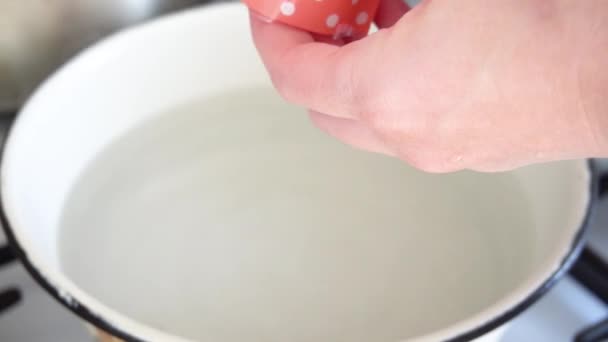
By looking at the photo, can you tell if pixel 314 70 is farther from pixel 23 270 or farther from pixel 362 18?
pixel 23 270

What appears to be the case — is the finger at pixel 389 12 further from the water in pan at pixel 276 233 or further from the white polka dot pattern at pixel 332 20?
the water in pan at pixel 276 233

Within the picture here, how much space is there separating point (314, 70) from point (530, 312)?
33 cm

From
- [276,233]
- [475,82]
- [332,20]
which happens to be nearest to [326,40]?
[332,20]

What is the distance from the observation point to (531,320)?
0.52 metres

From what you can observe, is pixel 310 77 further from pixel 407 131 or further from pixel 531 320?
pixel 531 320

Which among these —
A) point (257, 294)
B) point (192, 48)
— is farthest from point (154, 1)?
point (257, 294)

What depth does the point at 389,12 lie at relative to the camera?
0.39 meters

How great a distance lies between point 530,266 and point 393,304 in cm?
10

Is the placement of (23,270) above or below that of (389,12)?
below

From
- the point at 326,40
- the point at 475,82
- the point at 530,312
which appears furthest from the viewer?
the point at 530,312

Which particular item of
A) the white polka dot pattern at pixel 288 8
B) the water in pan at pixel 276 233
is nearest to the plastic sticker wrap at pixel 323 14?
the white polka dot pattern at pixel 288 8

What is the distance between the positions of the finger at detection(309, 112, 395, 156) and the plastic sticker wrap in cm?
5

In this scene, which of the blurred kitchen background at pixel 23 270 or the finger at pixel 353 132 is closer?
the finger at pixel 353 132

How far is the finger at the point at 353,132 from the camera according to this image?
0.31 meters
